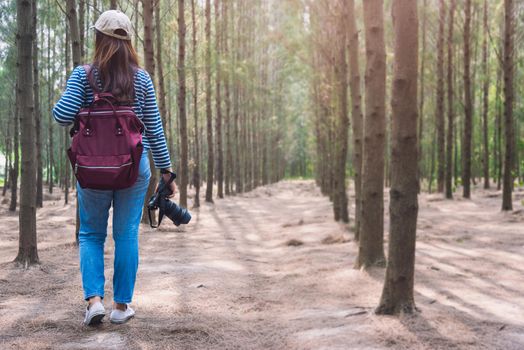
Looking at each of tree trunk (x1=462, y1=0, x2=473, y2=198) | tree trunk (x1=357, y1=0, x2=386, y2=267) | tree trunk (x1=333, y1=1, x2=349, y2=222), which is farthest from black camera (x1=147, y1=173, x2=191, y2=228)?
tree trunk (x1=462, y1=0, x2=473, y2=198)

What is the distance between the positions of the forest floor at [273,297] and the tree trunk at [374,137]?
1.08 feet

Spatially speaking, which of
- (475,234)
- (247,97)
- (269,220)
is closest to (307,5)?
(269,220)

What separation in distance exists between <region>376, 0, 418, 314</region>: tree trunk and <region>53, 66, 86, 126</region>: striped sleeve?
6.95ft

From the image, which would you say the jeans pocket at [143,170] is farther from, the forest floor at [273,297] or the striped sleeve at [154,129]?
the forest floor at [273,297]

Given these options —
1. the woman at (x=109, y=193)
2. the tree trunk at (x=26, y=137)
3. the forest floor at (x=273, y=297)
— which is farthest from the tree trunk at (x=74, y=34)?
the woman at (x=109, y=193)

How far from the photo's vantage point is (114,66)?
10.8 ft

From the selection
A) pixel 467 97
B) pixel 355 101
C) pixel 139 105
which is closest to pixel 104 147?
pixel 139 105

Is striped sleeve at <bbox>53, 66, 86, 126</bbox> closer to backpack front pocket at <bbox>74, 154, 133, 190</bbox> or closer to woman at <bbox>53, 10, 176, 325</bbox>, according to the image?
woman at <bbox>53, 10, 176, 325</bbox>

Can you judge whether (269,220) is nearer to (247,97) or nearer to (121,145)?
(121,145)

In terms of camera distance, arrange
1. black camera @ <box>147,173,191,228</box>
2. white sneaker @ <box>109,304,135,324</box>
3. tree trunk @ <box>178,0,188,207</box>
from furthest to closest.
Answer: tree trunk @ <box>178,0,188,207</box>
black camera @ <box>147,173,191,228</box>
white sneaker @ <box>109,304,135,324</box>

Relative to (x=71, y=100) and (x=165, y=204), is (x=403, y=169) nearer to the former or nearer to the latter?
(x=165, y=204)

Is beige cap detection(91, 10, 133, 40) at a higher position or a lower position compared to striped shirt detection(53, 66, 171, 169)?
higher

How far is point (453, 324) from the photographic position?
3.48 m

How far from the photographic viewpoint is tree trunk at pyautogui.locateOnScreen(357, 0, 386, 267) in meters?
5.74
